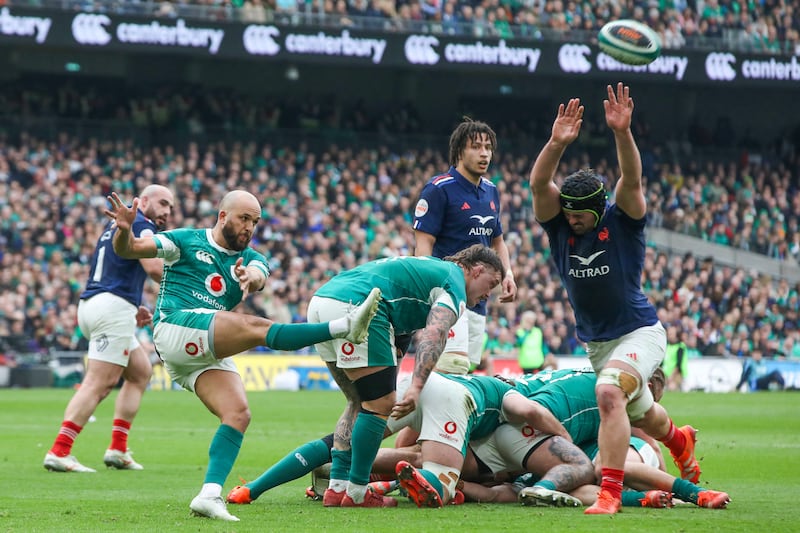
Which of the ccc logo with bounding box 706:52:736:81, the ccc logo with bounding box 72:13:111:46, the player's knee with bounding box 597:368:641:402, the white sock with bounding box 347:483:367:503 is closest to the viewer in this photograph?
the player's knee with bounding box 597:368:641:402

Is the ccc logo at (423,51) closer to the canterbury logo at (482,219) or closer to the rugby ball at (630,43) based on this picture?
the rugby ball at (630,43)

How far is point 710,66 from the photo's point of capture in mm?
35000

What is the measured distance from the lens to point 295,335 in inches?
275

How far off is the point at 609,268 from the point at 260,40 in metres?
25.3

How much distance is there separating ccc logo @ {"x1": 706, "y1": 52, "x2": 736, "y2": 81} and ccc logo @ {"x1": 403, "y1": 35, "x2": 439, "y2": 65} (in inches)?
331

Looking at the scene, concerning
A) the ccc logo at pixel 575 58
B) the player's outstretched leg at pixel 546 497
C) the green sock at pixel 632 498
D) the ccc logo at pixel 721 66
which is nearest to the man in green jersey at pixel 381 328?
the player's outstretched leg at pixel 546 497

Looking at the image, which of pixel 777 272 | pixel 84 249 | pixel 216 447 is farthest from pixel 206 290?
pixel 777 272

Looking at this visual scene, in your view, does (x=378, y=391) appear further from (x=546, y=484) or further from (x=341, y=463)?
(x=546, y=484)

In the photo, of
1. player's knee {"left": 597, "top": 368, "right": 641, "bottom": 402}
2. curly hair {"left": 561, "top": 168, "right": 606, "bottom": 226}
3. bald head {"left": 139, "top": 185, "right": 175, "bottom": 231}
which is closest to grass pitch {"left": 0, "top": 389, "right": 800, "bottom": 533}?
player's knee {"left": 597, "top": 368, "right": 641, "bottom": 402}

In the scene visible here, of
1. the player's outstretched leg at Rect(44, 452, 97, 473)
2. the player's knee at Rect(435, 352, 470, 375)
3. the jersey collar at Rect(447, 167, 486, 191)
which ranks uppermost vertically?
the jersey collar at Rect(447, 167, 486, 191)

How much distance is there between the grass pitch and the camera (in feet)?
21.6

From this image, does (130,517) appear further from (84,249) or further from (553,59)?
(553,59)

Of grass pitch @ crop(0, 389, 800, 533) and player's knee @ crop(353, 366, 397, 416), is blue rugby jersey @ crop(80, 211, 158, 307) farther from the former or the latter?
player's knee @ crop(353, 366, 397, 416)

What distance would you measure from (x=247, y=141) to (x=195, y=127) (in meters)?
1.51
